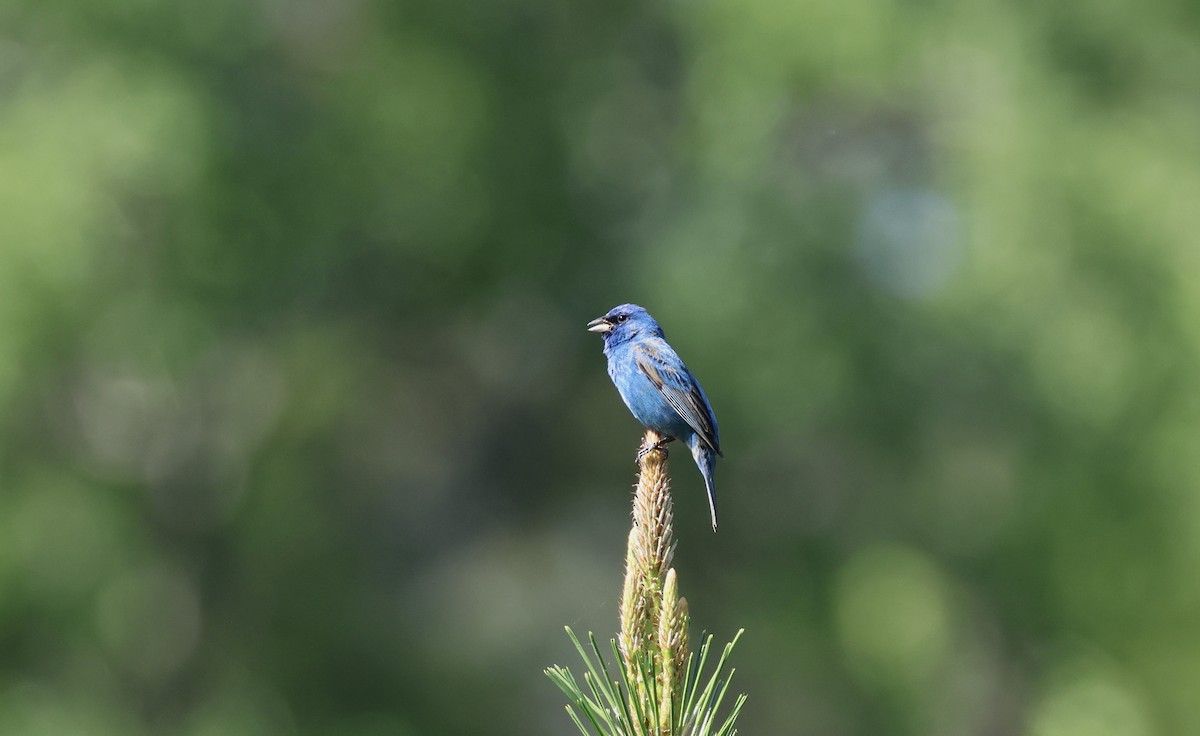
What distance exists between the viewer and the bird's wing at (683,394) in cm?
485

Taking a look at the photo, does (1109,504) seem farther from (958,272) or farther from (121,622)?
(121,622)

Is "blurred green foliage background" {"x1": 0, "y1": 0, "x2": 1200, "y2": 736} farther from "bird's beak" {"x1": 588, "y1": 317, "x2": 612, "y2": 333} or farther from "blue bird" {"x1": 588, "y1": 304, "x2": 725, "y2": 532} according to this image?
"blue bird" {"x1": 588, "y1": 304, "x2": 725, "y2": 532}

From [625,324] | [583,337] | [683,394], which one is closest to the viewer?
[683,394]

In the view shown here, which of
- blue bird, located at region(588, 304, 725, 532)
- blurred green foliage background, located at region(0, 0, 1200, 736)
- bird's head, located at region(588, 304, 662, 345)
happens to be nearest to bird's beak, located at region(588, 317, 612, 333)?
bird's head, located at region(588, 304, 662, 345)

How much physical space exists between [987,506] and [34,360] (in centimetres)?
708

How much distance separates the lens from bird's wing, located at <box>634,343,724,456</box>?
485 centimetres

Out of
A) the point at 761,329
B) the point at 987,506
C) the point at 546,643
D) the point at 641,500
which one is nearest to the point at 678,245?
the point at 761,329

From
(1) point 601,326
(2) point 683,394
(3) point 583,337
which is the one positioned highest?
(3) point 583,337

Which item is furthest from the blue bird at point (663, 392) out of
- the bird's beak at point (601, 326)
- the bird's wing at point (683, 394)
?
the bird's beak at point (601, 326)

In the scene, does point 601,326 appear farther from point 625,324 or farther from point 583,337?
point 583,337

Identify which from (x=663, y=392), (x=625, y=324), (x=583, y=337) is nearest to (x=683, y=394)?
(x=663, y=392)

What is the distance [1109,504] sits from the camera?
9.15m

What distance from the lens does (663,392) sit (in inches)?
195

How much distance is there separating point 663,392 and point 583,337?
6.65 metres
